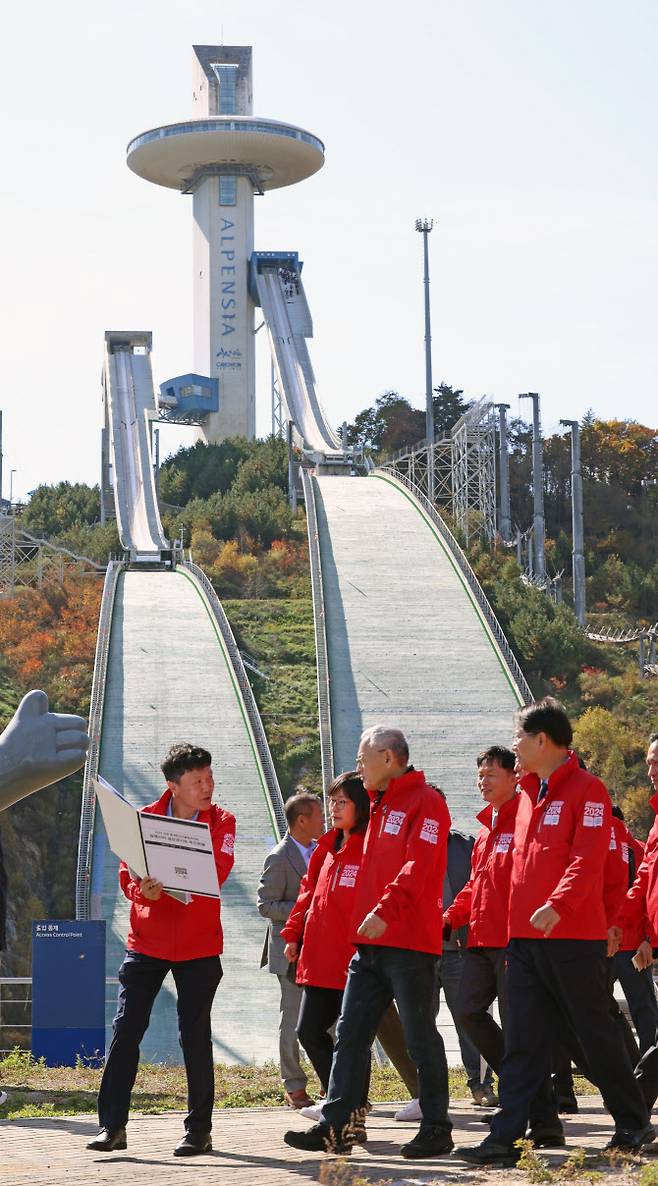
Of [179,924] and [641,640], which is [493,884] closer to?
[179,924]

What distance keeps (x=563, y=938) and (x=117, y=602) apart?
34.4 m

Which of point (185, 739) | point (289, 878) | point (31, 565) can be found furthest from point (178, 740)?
point (31, 565)

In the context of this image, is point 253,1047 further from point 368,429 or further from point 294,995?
point 368,429

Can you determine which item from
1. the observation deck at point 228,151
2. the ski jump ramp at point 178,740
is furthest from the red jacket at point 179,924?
the observation deck at point 228,151

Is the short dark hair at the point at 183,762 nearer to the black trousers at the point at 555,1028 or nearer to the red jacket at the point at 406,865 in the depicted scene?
the red jacket at the point at 406,865

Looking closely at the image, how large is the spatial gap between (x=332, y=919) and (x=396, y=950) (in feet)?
4.02

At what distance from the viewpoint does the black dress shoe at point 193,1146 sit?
870 centimetres

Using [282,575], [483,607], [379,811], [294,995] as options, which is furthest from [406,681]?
[379,811]

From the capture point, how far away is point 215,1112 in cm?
1073

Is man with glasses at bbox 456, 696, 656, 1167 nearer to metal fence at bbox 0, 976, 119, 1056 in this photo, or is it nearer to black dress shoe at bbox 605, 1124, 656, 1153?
black dress shoe at bbox 605, 1124, 656, 1153

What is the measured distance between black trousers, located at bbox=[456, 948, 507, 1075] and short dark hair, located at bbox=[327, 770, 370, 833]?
1.04 meters

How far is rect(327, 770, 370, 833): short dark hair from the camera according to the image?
9656mm

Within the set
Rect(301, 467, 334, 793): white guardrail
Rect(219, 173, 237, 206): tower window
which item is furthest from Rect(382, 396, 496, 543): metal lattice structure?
Rect(219, 173, 237, 206): tower window

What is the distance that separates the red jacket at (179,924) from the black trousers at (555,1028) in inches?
65.3
